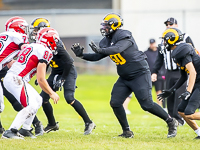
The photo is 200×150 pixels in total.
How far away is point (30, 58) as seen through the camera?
6.02m

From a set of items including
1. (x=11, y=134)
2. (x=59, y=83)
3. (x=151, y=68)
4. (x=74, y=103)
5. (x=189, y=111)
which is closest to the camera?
(x=11, y=134)

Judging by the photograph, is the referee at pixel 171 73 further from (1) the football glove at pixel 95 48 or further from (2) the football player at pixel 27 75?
(2) the football player at pixel 27 75

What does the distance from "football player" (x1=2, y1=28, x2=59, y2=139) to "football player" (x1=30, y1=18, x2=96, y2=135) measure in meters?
0.81

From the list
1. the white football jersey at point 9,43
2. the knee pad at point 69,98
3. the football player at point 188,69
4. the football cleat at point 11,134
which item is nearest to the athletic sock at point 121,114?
the knee pad at point 69,98

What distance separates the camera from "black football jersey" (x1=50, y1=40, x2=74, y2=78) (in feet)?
22.7

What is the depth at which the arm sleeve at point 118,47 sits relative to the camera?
19.9 feet

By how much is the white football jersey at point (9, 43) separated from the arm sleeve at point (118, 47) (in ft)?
4.21

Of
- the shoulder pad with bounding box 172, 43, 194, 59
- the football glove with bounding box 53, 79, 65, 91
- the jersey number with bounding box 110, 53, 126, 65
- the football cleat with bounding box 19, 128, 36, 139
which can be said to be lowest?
the football cleat with bounding box 19, 128, 36, 139

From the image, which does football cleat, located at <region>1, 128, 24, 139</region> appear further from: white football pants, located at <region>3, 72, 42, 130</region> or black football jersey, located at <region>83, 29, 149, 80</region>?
black football jersey, located at <region>83, 29, 149, 80</region>

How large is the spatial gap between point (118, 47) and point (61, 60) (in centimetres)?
130

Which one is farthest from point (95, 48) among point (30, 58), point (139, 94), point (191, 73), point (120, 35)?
point (191, 73)

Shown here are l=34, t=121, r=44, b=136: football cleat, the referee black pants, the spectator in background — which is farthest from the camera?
the spectator in background

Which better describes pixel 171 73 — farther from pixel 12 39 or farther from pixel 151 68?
pixel 12 39

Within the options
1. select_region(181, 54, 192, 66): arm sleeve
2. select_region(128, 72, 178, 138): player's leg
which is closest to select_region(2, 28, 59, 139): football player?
select_region(128, 72, 178, 138): player's leg
